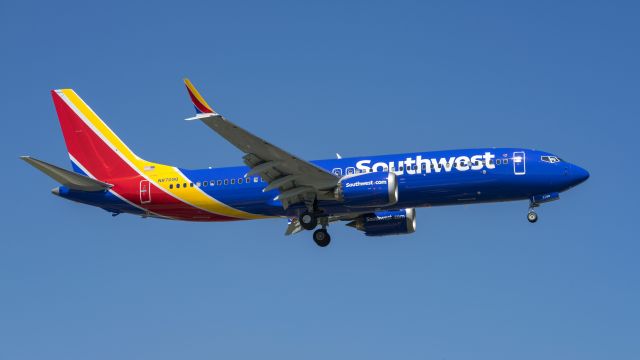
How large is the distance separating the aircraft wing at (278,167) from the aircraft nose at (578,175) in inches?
482

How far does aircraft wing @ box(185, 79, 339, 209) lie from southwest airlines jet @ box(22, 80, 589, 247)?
0.05 m

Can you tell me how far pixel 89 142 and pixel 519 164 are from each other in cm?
2499

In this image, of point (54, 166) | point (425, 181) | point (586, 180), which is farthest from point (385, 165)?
point (54, 166)

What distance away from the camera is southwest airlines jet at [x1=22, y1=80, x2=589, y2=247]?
2146 inches

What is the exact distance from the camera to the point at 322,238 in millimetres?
59000

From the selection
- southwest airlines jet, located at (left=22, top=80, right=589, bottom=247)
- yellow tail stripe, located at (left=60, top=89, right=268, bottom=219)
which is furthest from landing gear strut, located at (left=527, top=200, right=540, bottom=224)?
yellow tail stripe, located at (left=60, top=89, right=268, bottom=219)

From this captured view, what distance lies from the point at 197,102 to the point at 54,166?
40.4 ft

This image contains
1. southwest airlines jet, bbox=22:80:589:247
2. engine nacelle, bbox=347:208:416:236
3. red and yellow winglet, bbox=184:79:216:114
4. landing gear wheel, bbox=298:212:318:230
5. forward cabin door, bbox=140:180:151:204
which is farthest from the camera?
engine nacelle, bbox=347:208:416:236

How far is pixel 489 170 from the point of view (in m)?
54.6

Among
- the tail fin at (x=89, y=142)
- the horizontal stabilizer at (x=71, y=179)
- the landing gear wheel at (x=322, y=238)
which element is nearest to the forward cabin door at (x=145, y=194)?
the tail fin at (x=89, y=142)

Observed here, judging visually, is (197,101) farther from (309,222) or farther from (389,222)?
(389,222)

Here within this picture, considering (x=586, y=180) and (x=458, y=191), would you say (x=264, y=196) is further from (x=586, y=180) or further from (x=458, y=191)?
(x=586, y=180)

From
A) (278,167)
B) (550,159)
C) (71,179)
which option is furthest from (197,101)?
(550,159)

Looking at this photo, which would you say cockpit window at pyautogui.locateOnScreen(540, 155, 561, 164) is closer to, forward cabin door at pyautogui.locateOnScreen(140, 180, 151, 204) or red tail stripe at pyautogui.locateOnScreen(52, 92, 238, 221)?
red tail stripe at pyautogui.locateOnScreen(52, 92, 238, 221)
